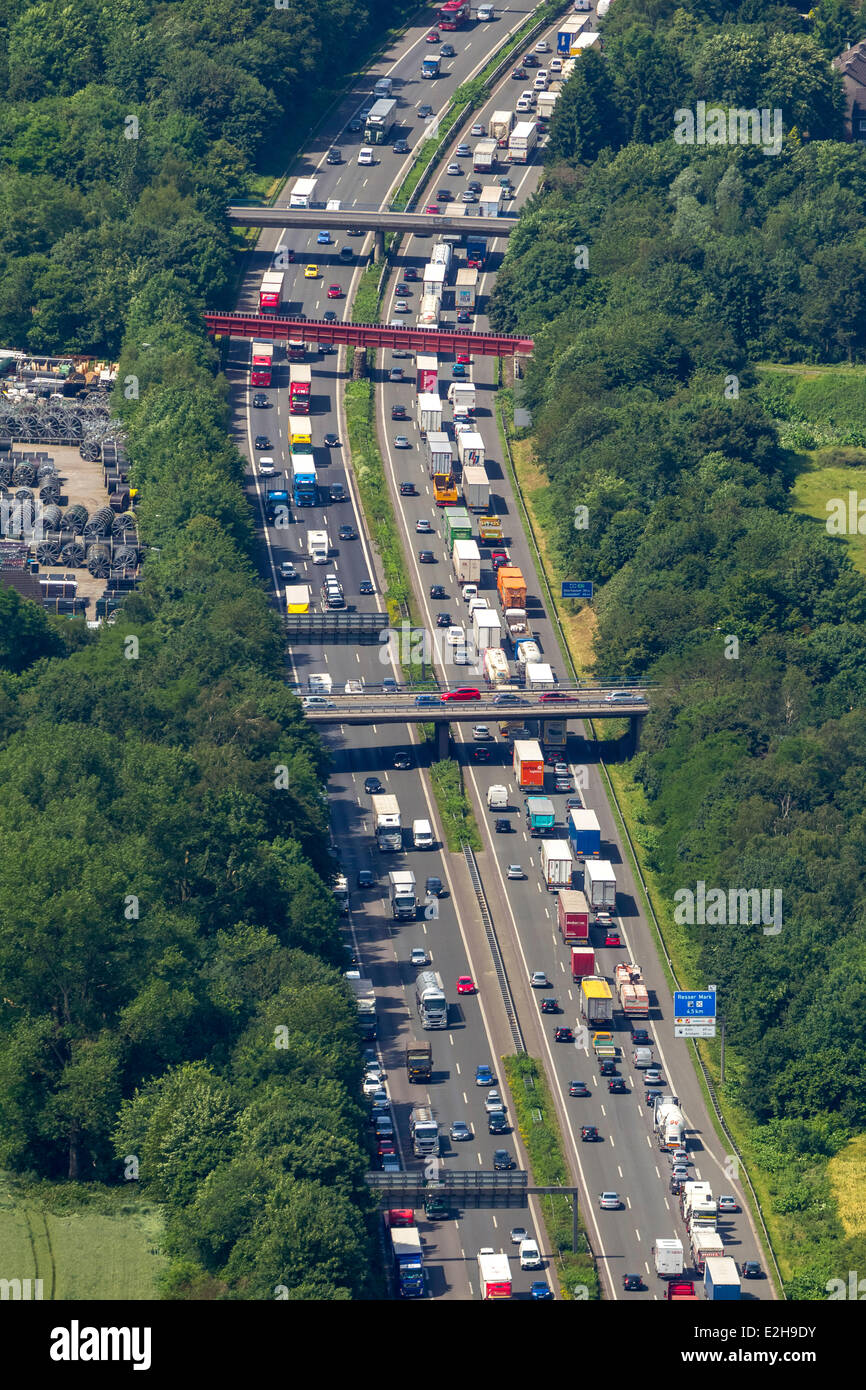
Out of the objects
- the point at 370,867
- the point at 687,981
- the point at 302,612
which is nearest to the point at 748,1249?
the point at 687,981

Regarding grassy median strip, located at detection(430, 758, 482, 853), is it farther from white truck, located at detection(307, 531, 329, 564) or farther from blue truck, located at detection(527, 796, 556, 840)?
white truck, located at detection(307, 531, 329, 564)

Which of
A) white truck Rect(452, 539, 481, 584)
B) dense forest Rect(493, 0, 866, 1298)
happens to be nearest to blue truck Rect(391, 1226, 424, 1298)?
dense forest Rect(493, 0, 866, 1298)

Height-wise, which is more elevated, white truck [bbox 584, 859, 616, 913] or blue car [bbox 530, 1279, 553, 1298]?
white truck [bbox 584, 859, 616, 913]

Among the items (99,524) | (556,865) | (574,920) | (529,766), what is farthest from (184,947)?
(99,524)

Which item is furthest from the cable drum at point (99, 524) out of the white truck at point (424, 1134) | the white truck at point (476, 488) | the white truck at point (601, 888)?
the white truck at point (424, 1134)

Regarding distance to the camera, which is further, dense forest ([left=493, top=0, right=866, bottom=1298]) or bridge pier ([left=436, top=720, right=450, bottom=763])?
bridge pier ([left=436, top=720, right=450, bottom=763])

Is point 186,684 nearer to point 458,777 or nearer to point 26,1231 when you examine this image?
point 458,777
